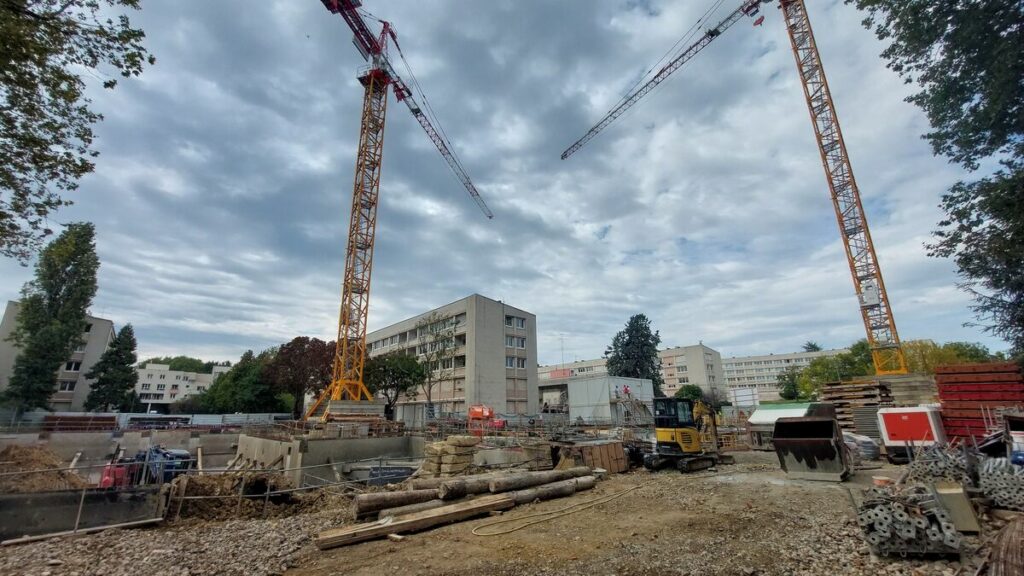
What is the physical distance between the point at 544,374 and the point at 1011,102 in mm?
93593

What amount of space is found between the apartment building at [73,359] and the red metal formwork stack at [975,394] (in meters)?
63.8

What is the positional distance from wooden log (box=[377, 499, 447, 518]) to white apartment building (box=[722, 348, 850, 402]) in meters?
117

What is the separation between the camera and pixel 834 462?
465 inches

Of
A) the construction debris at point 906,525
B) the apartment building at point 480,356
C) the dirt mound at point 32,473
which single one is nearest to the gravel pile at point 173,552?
the dirt mound at point 32,473

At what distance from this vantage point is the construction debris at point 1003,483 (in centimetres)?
772

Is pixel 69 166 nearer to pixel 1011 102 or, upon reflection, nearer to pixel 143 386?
pixel 1011 102

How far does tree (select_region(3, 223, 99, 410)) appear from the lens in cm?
3600

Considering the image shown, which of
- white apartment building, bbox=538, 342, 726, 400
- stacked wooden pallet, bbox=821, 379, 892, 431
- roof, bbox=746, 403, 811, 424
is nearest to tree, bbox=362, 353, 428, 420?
roof, bbox=746, 403, 811, 424

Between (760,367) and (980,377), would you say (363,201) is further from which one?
(760,367)

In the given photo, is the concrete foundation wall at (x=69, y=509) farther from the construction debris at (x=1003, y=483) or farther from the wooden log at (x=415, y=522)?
the construction debris at (x=1003, y=483)

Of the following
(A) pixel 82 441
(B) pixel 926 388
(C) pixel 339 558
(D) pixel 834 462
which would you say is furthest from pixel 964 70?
(A) pixel 82 441

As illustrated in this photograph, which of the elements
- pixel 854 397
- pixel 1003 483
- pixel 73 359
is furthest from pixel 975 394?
pixel 73 359

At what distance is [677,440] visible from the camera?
1479 cm

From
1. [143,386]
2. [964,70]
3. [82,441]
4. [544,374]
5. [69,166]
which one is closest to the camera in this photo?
[69,166]
